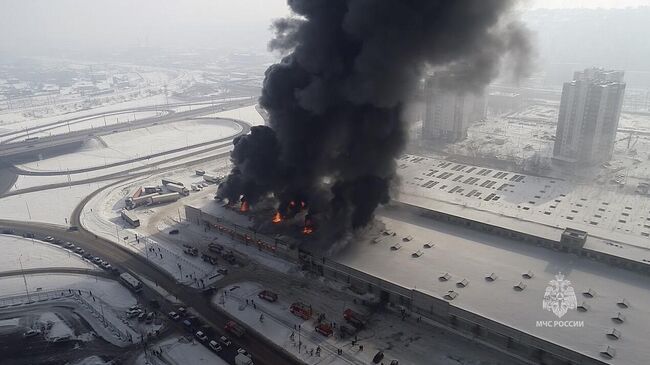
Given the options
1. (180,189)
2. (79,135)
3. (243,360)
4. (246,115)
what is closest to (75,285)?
(243,360)

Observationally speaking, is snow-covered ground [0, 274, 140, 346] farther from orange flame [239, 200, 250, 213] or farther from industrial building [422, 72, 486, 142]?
industrial building [422, 72, 486, 142]

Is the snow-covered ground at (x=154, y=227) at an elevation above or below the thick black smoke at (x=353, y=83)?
below

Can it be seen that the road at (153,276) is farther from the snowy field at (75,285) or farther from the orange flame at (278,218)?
the orange flame at (278,218)

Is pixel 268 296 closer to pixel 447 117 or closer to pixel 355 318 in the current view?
pixel 355 318

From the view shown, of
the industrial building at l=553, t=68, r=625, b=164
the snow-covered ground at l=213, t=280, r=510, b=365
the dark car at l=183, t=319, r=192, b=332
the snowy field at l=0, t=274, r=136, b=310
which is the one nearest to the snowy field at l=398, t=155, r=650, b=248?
the industrial building at l=553, t=68, r=625, b=164

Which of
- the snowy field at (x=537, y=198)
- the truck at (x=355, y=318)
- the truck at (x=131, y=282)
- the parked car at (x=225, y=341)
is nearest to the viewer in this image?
the parked car at (x=225, y=341)

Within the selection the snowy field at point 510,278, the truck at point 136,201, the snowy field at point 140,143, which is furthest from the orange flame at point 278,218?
the snowy field at point 140,143
